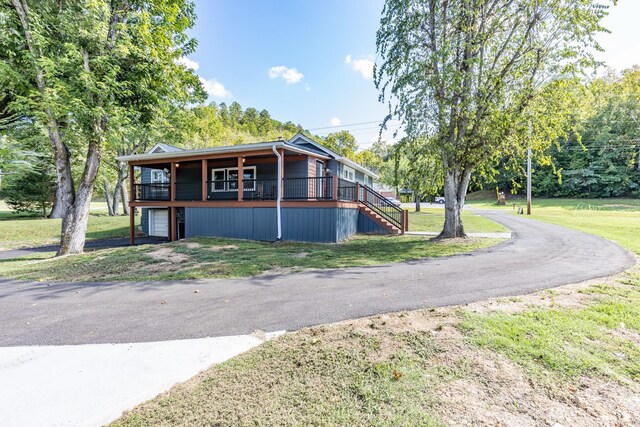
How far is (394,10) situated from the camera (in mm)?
10625

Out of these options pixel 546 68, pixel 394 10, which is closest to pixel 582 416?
pixel 546 68

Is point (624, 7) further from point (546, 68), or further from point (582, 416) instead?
point (582, 416)

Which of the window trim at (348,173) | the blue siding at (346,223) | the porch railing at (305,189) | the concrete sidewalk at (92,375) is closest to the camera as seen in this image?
the concrete sidewalk at (92,375)

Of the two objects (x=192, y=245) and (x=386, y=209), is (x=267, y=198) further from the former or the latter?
(x=386, y=209)

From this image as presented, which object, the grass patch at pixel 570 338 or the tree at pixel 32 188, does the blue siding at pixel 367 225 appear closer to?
the grass patch at pixel 570 338

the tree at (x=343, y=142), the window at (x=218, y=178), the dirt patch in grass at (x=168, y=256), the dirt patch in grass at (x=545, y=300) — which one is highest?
the tree at (x=343, y=142)

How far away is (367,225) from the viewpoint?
14.3 m

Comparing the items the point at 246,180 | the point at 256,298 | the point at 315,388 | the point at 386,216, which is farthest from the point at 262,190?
the point at 315,388

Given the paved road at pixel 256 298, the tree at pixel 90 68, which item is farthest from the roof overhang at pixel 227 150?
the paved road at pixel 256 298

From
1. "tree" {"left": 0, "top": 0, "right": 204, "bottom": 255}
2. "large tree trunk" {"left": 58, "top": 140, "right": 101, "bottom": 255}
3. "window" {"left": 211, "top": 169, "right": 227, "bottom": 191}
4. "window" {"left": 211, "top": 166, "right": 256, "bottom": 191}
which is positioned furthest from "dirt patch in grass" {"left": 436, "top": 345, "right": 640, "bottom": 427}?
"window" {"left": 211, "top": 169, "right": 227, "bottom": 191}

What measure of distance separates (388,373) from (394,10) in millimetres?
12005

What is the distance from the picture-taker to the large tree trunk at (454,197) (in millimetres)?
11391

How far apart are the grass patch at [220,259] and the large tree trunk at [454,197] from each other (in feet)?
2.21

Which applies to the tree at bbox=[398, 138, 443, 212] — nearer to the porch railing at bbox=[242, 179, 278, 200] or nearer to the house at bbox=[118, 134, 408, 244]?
the house at bbox=[118, 134, 408, 244]
